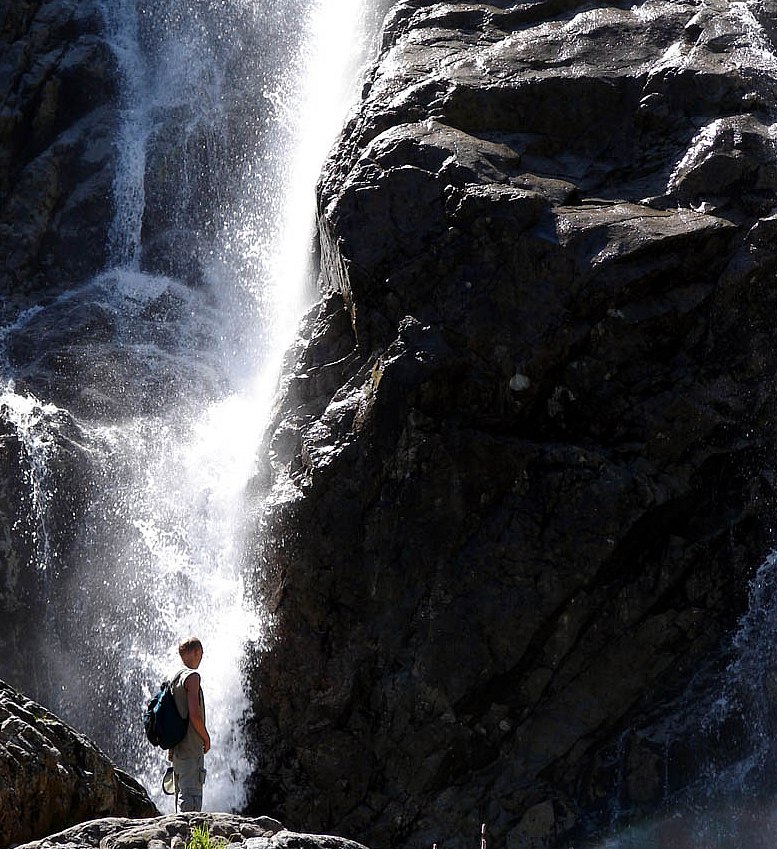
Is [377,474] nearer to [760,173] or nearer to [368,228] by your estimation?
[368,228]

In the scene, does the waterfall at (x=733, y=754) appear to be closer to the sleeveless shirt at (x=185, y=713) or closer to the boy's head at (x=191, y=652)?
the sleeveless shirt at (x=185, y=713)

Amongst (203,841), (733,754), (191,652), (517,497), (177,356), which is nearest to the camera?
(203,841)

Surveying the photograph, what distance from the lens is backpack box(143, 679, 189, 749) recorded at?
25.9 feet

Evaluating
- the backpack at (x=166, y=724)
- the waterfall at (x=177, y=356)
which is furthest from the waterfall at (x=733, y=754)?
the backpack at (x=166, y=724)

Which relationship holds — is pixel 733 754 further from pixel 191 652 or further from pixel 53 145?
pixel 53 145

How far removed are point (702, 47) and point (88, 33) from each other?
1151cm

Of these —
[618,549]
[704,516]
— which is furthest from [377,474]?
[704,516]

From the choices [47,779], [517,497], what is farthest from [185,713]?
[517,497]

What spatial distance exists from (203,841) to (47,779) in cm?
229

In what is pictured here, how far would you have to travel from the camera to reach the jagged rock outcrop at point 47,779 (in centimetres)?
722

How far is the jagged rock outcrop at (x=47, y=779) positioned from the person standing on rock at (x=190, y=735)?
0.45 m

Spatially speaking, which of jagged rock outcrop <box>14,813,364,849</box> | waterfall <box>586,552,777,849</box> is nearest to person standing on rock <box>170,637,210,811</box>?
jagged rock outcrop <box>14,813,364,849</box>

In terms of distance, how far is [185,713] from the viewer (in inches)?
314

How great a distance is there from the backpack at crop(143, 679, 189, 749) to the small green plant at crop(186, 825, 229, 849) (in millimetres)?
2128
